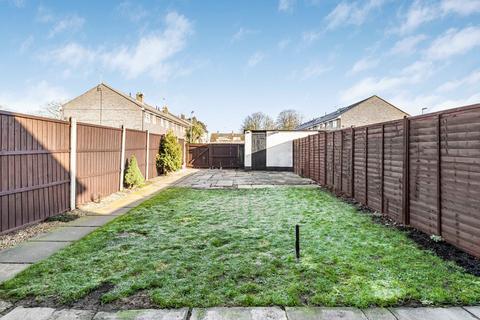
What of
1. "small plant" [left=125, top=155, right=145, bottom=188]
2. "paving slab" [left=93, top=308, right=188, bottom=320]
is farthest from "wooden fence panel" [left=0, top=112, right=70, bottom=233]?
"small plant" [left=125, top=155, right=145, bottom=188]

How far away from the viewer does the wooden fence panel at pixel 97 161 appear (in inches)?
289

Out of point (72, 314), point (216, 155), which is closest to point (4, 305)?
point (72, 314)

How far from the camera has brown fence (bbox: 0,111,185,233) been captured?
485 cm

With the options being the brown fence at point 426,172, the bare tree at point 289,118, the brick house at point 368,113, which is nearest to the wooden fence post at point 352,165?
the brown fence at point 426,172

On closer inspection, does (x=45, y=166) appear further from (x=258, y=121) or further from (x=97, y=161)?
(x=258, y=121)

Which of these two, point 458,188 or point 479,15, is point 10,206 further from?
point 479,15

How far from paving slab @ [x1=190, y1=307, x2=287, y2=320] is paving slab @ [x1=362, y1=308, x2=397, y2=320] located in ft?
2.16

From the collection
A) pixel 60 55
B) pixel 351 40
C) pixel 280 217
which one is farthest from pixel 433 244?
pixel 60 55

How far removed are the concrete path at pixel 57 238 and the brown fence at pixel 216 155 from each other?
1406 cm

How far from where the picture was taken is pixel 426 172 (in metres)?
4.54

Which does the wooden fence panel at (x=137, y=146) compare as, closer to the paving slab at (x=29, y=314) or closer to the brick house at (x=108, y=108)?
the paving slab at (x=29, y=314)

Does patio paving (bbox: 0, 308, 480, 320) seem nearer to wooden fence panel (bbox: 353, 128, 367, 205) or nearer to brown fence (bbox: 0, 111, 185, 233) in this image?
brown fence (bbox: 0, 111, 185, 233)

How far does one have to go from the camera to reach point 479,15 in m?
8.62

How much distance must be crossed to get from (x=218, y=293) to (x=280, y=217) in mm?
3414
